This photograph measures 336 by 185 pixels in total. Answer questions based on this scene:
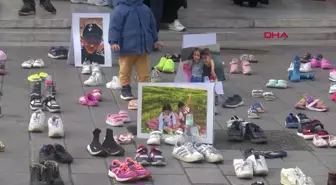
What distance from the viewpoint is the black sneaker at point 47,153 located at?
654cm

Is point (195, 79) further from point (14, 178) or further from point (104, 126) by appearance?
point (14, 178)

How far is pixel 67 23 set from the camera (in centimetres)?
1267

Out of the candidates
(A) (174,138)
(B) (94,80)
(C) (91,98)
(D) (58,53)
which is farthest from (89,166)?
(D) (58,53)

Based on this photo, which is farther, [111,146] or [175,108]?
[175,108]

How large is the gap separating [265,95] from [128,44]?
5.67 ft

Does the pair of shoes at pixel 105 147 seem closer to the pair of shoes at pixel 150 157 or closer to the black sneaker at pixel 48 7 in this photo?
the pair of shoes at pixel 150 157

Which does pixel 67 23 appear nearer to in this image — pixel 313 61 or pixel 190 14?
pixel 190 14

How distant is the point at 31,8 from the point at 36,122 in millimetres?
5931

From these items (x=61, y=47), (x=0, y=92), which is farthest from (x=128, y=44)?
(x=61, y=47)

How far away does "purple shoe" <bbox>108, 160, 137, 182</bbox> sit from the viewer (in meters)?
6.15

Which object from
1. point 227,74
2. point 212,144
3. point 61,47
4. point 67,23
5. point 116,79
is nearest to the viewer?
point 212,144

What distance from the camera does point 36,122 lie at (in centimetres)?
740

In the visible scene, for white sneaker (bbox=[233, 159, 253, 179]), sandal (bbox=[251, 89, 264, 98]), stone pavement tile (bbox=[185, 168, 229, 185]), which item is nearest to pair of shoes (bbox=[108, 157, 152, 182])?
stone pavement tile (bbox=[185, 168, 229, 185])

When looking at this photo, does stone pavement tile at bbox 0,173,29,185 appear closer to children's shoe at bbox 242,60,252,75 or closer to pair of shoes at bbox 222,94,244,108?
pair of shoes at bbox 222,94,244,108
